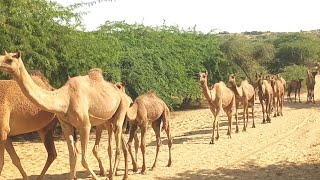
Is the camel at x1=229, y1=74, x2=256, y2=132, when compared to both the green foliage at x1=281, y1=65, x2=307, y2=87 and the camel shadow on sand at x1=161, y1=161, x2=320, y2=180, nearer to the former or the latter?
the camel shadow on sand at x1=161, y1=161, x2=320, y2=180

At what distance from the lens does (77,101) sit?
6551 mm

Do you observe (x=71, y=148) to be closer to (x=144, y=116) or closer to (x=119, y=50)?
(x=144, y=116)

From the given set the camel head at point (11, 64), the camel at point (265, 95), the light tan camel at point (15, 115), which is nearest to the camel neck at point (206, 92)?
the camel at point (265, 95)

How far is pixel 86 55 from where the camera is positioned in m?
14.5

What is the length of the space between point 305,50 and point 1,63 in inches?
1763

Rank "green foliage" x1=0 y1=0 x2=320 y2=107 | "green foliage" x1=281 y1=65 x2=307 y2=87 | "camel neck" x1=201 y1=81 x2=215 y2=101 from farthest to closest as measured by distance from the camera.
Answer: "green foliage" x1=281 y1=65 x2=307 y2=87 < "camel neck" x1=201 y1=81 x2=215 y2=101 < "green foliage" x1=0 y1=0 x2=320 y2=107

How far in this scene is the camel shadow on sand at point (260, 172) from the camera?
8812mm

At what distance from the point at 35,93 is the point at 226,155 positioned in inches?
262

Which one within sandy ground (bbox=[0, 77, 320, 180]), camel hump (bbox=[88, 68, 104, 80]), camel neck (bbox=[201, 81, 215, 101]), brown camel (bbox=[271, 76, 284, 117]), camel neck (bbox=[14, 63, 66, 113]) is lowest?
sandy ground (bbox=[0, 77, 320, 180])

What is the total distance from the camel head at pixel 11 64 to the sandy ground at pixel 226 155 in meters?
3.64

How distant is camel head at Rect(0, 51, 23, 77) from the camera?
564 cm

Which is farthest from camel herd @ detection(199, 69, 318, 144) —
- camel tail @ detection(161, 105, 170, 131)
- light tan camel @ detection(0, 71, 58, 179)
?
light tan camel @ detection(0, 71, 58, 179)

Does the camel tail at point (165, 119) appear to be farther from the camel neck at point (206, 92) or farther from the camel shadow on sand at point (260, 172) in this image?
the camel neck at point (206, 92)

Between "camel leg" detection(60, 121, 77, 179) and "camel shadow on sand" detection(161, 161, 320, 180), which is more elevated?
"camel leg" detection(60, 121, 77, 179)
